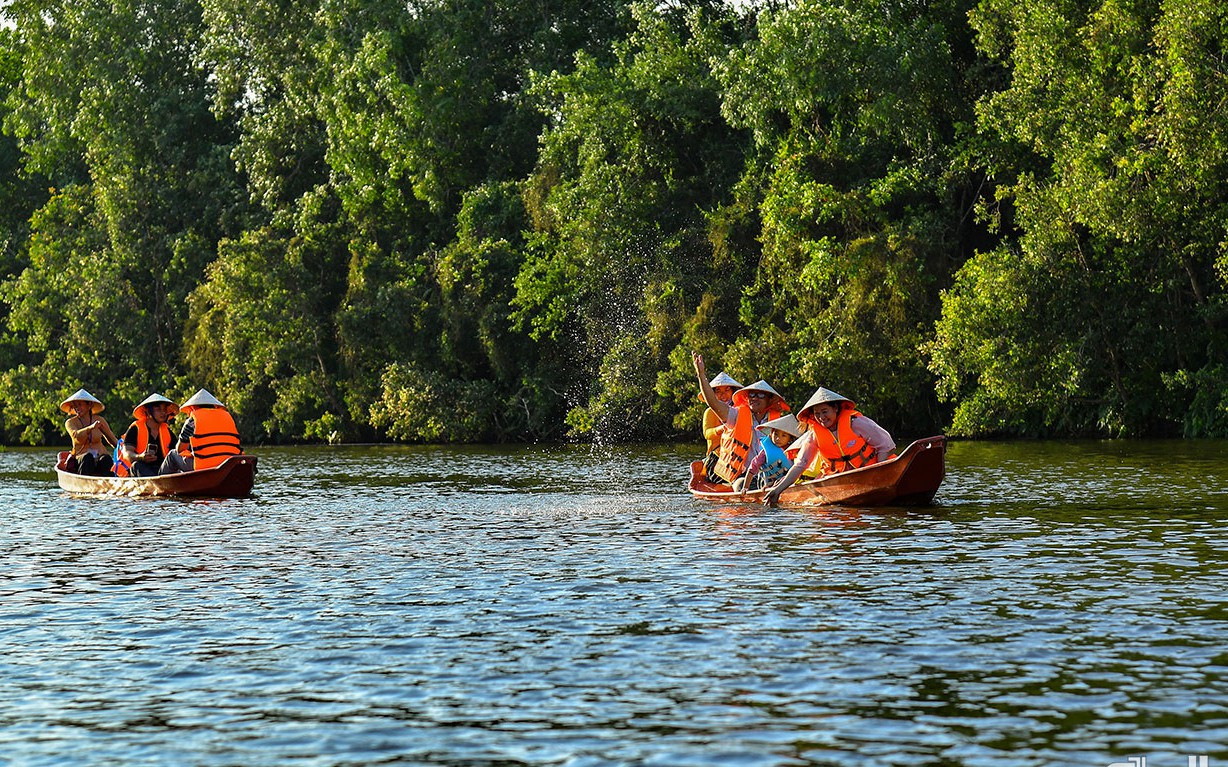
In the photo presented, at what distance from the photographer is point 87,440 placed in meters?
25.6

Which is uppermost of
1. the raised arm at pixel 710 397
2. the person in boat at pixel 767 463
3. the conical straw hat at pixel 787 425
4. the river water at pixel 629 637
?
the raised arm at pixel 710 397

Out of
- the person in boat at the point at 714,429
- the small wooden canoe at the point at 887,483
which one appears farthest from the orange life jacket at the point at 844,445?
the person in boat at the point at 714,429

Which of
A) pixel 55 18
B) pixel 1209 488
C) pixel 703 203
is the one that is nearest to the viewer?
pixel 1209 488

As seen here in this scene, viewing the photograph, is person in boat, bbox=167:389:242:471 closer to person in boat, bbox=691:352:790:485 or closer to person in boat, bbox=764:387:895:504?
person in boat, bbox=691:352:790:485

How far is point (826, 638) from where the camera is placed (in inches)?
400

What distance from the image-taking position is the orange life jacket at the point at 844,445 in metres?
19.2

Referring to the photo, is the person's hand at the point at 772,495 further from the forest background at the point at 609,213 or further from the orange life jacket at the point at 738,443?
the forest background at the point at 609,213

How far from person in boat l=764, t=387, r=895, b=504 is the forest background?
16.0 metres

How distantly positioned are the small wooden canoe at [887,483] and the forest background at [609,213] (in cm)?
1608

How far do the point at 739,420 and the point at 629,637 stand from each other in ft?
34.6

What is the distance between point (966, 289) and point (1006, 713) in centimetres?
2881

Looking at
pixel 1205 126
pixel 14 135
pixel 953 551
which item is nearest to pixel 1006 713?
pixel 953 551

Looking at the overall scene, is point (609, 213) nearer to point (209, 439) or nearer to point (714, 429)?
point (209, 439)

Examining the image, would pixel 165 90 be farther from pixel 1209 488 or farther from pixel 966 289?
pixel 1209 488
